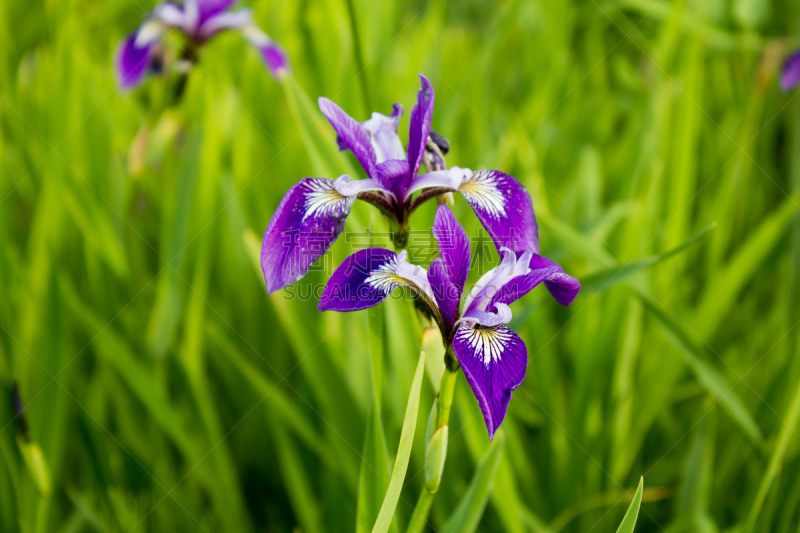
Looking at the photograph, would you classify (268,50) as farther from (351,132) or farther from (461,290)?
(461,290)

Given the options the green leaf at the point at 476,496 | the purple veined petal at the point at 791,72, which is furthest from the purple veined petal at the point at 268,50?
the purple veined petal at the point at 791,72

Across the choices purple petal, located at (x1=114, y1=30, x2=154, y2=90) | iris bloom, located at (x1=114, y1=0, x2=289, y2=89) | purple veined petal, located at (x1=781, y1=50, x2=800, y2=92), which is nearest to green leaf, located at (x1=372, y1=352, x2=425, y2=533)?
iris bloom, located at (x1=114, y1=0, x2=289, y2=89)

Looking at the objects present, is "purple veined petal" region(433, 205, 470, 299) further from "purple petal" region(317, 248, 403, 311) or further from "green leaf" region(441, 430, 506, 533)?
"green leaf" region(441, 430, 506, 533)

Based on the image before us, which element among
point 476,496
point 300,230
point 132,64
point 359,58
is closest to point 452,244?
point 300,230

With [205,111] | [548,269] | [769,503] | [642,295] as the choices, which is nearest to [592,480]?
[769,503]

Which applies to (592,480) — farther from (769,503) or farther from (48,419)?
(48,419)
